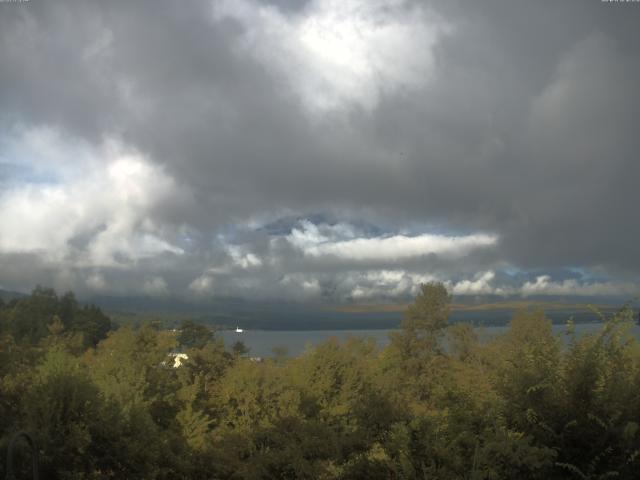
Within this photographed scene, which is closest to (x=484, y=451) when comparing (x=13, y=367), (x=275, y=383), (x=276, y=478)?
(x=276, y=478)

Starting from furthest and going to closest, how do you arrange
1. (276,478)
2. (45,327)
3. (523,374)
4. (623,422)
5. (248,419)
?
1. (45,327)
2. (248,419)
3. (276,478)
4. (523,374)
5. (623,422)

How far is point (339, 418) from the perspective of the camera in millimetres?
20750

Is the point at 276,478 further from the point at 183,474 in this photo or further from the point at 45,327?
the point at 45,327

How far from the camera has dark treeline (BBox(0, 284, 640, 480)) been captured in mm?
9117

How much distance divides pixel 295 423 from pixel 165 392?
32.0ft

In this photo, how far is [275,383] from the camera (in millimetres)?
25609

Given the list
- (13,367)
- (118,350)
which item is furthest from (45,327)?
→ (13,367)

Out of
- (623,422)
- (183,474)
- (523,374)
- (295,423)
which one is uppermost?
(523,374)

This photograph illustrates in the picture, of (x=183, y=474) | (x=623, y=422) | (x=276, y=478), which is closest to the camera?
(x=623, y=422)

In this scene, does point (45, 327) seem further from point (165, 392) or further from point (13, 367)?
point (13, 367)

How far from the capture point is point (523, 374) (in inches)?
383

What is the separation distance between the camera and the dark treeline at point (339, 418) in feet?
29.9

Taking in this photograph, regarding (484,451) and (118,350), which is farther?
(118,350)

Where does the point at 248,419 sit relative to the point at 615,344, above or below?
below
